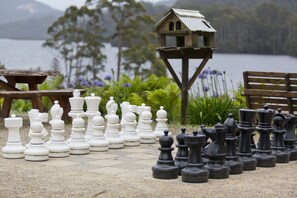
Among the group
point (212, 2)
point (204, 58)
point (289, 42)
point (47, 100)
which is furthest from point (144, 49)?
point (204, 58)

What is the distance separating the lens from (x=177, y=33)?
11.1m

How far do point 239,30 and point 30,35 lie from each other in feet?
108

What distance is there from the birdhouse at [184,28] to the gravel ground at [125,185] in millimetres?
4364

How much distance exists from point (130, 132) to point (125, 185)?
2.63 meters

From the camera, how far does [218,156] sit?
21.1 feet

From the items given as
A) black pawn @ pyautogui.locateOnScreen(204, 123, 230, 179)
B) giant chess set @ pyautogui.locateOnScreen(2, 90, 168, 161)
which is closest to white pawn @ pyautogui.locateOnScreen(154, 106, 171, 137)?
giant chess set @ pyautogui.locateOnScreen(2, 90, 168, 161)

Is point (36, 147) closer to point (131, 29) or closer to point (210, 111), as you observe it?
point (210, 111)

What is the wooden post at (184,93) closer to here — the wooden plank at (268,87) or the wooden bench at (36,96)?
the wooden plank at (268,87)

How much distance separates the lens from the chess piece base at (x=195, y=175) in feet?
20.3

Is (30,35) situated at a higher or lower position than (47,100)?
higher

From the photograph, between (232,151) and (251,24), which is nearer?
(232,151)

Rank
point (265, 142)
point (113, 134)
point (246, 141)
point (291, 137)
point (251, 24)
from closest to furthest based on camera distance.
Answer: point (246, 141) < point (265, 142) < point (291, 137) < point (113, 134) < point (251, 24)

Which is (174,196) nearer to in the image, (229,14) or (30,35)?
(229,14)

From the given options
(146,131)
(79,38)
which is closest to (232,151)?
(146,131)
